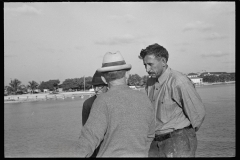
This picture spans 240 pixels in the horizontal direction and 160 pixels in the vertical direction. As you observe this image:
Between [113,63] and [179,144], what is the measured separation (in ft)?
4.71

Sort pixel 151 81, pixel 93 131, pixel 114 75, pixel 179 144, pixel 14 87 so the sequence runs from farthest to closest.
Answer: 1. pixel 14 87
2. pixel 151 81
3. pixel 179 144
4. pixel 114 75
5. pixel 93 131

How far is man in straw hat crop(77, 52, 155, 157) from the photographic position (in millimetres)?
2164

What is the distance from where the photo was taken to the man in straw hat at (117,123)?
7.10 feet

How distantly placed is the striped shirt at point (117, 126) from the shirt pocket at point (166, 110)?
105 cm

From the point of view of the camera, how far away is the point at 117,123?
223cm

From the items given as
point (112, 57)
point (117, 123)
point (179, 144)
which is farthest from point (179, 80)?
point (117, 123)

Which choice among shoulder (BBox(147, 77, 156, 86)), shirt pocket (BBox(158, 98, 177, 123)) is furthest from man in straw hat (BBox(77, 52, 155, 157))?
shoulder (BBox(147, 77, 156, 86))

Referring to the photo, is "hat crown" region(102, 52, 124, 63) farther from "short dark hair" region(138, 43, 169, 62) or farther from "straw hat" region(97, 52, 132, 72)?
"short dark hair" region(138, 43, 169, 62)

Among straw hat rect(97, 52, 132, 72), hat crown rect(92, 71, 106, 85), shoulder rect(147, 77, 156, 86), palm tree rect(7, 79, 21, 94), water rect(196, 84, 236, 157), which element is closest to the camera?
straw hat rect(97, 52, 132, 72)

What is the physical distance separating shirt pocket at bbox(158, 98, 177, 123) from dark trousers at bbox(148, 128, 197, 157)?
189mm

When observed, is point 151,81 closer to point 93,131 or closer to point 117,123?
point 117,123

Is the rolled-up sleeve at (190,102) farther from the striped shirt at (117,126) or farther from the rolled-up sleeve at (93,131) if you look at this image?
the rolled-up sleeve at (93,131)

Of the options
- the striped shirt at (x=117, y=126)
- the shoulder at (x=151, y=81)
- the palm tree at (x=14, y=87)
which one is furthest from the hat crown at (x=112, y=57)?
the palm tree at (x=14, y=87)
